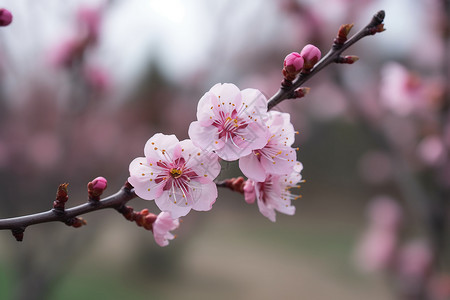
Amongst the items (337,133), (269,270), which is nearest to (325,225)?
(337,133)

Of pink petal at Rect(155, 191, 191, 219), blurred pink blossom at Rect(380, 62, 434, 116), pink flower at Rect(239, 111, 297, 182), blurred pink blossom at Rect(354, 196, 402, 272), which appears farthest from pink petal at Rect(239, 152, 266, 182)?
blurred pink blossom at Rect(354, 196, 402, 272)

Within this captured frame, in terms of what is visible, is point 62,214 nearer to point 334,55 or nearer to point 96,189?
point 96,189

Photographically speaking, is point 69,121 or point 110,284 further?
point 110,284

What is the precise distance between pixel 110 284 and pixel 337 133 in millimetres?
8164

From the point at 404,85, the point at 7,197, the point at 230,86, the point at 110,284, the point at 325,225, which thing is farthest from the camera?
the point at 325,225

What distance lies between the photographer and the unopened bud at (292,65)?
73 cm

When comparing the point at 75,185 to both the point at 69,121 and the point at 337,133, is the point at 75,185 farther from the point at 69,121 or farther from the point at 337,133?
the point at 337,133

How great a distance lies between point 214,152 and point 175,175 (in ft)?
0.37

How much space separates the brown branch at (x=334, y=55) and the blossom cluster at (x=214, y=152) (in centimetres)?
4

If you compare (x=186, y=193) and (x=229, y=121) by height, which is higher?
(x=229, y=121)

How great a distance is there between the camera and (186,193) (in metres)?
0.79

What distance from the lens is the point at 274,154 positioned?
783mm

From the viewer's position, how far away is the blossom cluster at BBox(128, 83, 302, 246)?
29.0 inches

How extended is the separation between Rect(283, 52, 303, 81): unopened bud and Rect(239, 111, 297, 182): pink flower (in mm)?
80
